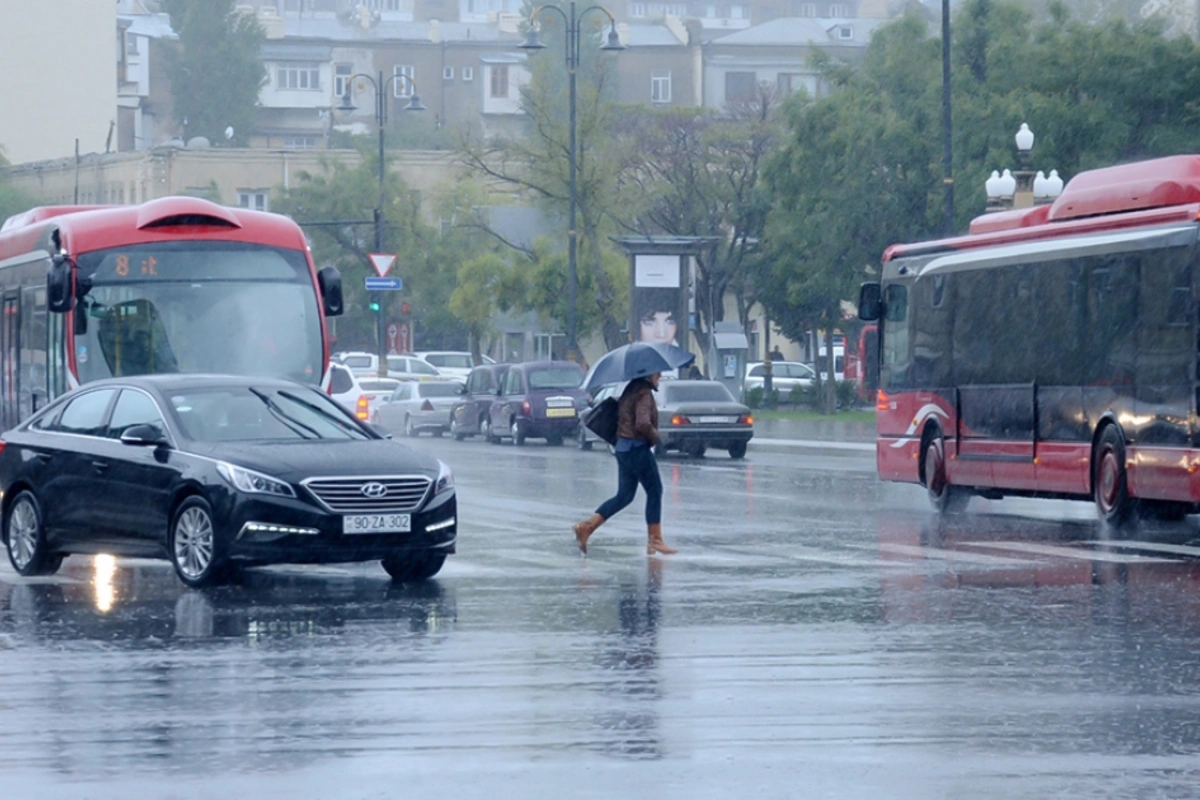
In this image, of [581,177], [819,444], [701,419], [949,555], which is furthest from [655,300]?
[949,555]

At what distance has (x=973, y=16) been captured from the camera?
55.2 m

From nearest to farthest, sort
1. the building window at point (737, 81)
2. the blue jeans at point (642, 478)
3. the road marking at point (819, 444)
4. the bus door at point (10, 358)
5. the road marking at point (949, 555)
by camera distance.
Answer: the road marking at point (949, 555) → the blue jeans at point (642, 478) → the bus door at point (10, 358) → the road marking at point (819, 444) → the building window at point (737, 81)

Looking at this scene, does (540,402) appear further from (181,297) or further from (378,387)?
(181,297)

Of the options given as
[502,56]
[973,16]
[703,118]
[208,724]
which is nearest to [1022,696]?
[208,724]

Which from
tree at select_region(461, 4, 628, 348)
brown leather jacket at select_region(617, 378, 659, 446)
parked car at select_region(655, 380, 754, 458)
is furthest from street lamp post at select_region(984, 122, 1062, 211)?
tree at select_region(461, 4, 628, 348)

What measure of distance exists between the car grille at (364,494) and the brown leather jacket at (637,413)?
3215 millimetres

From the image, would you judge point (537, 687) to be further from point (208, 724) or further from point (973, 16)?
point (973, 16)

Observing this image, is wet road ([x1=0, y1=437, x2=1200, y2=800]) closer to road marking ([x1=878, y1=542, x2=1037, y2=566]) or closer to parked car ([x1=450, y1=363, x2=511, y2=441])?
road marking ([x1=878, y1=542, x2=1037, y2=566])

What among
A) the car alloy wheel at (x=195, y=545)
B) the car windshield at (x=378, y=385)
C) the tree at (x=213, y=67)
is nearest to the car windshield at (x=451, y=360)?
the car windshield at (x=378, y=385)

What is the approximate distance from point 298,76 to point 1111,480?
11815cm

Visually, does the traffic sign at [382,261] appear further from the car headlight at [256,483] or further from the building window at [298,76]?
the building window at [298,76]

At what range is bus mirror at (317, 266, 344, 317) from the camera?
21.3 m

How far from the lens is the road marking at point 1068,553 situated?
17.0m

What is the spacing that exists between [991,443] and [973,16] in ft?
114
